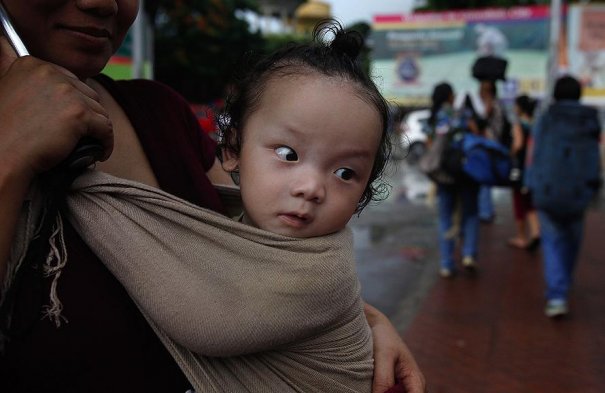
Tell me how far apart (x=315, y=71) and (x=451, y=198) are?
5566 millimetres

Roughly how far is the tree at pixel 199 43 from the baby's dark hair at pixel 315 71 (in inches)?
789

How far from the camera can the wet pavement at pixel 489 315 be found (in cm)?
427

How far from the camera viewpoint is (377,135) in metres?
1.39

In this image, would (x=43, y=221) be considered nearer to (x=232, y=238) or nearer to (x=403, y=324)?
(x=232, y=238)

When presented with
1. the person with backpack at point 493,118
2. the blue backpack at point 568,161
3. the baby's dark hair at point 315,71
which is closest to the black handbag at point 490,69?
the person with backpack at point 493,118

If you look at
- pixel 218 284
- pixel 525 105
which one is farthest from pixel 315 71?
pixel 525 105

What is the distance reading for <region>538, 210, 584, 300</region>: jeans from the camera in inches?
212

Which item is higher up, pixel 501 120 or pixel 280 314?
pixel 280 314

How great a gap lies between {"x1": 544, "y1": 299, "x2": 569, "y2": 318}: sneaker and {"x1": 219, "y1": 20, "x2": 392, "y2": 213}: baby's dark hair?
4278 millimetres

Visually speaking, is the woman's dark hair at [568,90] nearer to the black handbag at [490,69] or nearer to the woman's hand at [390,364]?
the black handbag at [490,69]

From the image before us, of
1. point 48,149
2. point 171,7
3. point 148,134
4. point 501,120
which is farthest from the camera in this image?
point 171,7

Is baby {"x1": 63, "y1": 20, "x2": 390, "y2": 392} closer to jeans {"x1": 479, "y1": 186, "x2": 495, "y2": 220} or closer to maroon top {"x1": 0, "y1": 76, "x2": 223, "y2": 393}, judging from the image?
maroon top {"x1": 0, "y1": 76, "x2": 223, "y2": 393}

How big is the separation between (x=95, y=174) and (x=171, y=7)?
20.3 m

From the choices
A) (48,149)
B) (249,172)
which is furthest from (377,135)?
(48,149)
